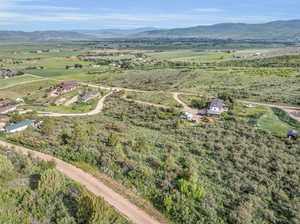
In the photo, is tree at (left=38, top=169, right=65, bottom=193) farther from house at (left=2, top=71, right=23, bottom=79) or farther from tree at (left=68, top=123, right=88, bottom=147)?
house at (left=2, top=71, right=23, bottom=79)

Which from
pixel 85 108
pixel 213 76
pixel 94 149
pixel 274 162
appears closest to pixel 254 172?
pixel 274 162

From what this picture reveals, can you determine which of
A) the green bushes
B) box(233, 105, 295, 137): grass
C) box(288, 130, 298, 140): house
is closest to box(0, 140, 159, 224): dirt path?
box(288, 130, 298, 140): house

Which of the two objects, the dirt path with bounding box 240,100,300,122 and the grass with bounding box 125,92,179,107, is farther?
the grass with bounding box 125,92,179,107

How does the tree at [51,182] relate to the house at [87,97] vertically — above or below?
above

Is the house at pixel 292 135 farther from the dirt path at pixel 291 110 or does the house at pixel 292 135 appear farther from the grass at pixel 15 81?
the grass at pixel 15 81

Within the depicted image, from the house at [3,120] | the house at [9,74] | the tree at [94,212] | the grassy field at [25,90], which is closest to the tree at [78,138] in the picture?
the tree at [94,212]

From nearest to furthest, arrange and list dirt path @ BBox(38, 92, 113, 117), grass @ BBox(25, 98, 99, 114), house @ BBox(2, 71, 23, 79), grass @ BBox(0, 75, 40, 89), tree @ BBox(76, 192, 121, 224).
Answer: tree @ BBox(76, 192, 121, 224), dirt path @ BBox(38, 92, 113, 117), grass @ BBox(25, 98, 99, 114), grass @ BBox(0, 75, 40, 89), house @ BBox(2, 71, 23, 79)

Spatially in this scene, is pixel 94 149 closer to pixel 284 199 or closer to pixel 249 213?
pixel 249 213
